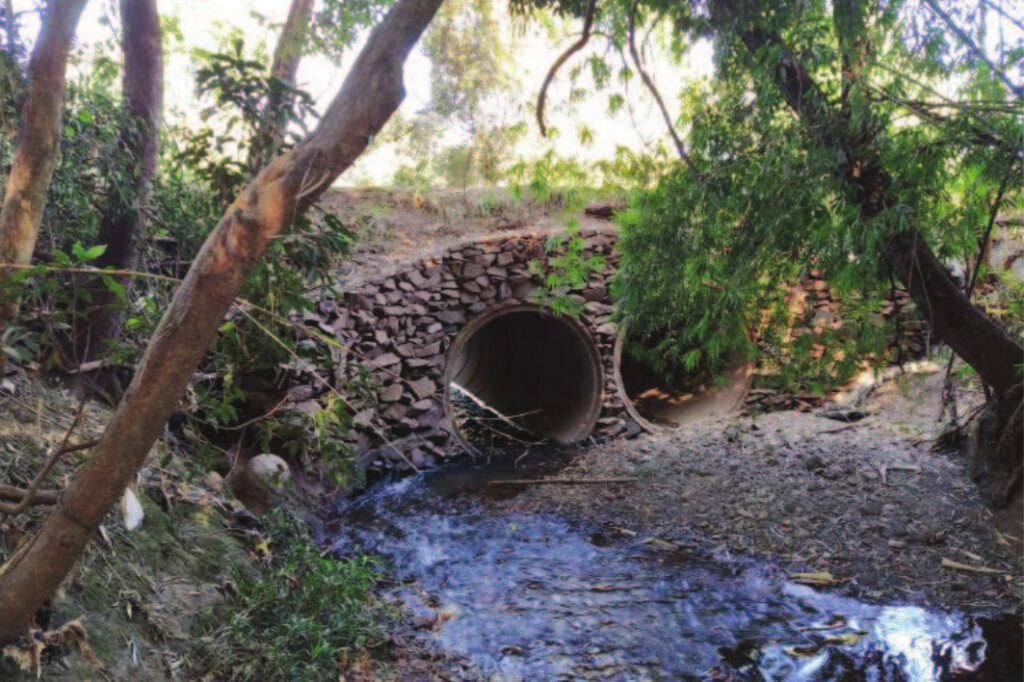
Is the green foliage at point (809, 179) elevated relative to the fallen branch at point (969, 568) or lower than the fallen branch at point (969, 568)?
elevated

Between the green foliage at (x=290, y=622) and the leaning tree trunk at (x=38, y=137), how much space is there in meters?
1.60

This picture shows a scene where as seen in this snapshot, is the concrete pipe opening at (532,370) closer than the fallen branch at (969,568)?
No

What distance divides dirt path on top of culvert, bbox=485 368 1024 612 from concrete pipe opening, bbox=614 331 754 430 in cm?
69

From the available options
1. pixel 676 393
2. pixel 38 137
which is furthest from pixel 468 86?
pixel 38 137

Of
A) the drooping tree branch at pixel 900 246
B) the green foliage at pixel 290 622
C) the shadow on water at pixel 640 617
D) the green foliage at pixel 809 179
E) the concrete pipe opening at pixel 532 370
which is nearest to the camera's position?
the green foliage at pixel 290 622

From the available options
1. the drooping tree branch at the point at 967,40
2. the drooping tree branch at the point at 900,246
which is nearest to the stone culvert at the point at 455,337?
the drooping tree branch at the point at 900,246

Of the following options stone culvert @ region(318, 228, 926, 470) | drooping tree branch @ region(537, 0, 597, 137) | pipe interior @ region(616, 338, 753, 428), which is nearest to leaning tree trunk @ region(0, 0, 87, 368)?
drooping tree branch @ region(537, 0, 597, 137)

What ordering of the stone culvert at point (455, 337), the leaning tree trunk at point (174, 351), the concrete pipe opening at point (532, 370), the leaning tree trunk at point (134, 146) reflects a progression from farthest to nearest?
the concrete pipe opening at point (532, 370) < the stone culvert at point (455, 337) < the leaning tree trunk at point (134, 146) < the leaning tree trunk at point (174, 351)

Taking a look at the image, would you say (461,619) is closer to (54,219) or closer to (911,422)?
Result: (54,219)

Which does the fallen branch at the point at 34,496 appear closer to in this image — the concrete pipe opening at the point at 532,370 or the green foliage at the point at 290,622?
the green foliage at the point at 290,622

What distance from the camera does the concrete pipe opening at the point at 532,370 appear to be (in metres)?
8.86

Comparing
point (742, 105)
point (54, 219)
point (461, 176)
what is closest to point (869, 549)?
point (742, 105)

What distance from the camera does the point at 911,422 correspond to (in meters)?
6.77

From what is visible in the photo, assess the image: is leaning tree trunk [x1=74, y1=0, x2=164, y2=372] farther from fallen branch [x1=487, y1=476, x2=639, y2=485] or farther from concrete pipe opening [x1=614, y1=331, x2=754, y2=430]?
concrete pipe opening [x1=614, y1=331, x2=754, y2=430]
